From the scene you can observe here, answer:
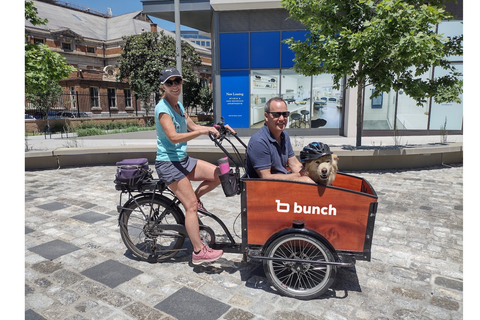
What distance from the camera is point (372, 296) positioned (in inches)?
116

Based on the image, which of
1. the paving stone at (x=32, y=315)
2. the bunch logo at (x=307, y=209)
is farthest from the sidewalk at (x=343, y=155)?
the paving stone at (x=32, y=315)

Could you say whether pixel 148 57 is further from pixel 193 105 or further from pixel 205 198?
pixel 205 198

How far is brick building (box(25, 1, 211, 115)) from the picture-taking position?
38.2 meters

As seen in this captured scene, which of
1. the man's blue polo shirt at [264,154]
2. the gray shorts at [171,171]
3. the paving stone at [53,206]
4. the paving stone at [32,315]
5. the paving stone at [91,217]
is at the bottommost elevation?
the paving stone at [32,315]

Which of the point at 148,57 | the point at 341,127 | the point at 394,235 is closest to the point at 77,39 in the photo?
the point at 148,57

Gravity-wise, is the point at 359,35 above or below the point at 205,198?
above

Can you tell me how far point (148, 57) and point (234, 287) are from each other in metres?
28.4

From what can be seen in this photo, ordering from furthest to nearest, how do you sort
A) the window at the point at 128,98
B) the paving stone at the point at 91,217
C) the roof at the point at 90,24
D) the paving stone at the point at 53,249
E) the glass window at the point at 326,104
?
the roof at the point at 90,24
the window at the point at 128,98
the glass window at the point at 326,104
the paving stone at the point at 91,217
the paving stone at the point at 53,249

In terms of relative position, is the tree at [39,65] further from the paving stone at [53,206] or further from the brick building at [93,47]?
the brick building at [93,47]

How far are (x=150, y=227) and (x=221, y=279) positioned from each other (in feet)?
3.07

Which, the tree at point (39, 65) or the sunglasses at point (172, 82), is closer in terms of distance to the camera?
the sunglasses at point (172, 82)

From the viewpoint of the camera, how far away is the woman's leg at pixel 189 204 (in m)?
3.22

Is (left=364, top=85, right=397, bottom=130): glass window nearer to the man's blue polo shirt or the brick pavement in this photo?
the brick pavement

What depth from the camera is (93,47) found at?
53.7m
